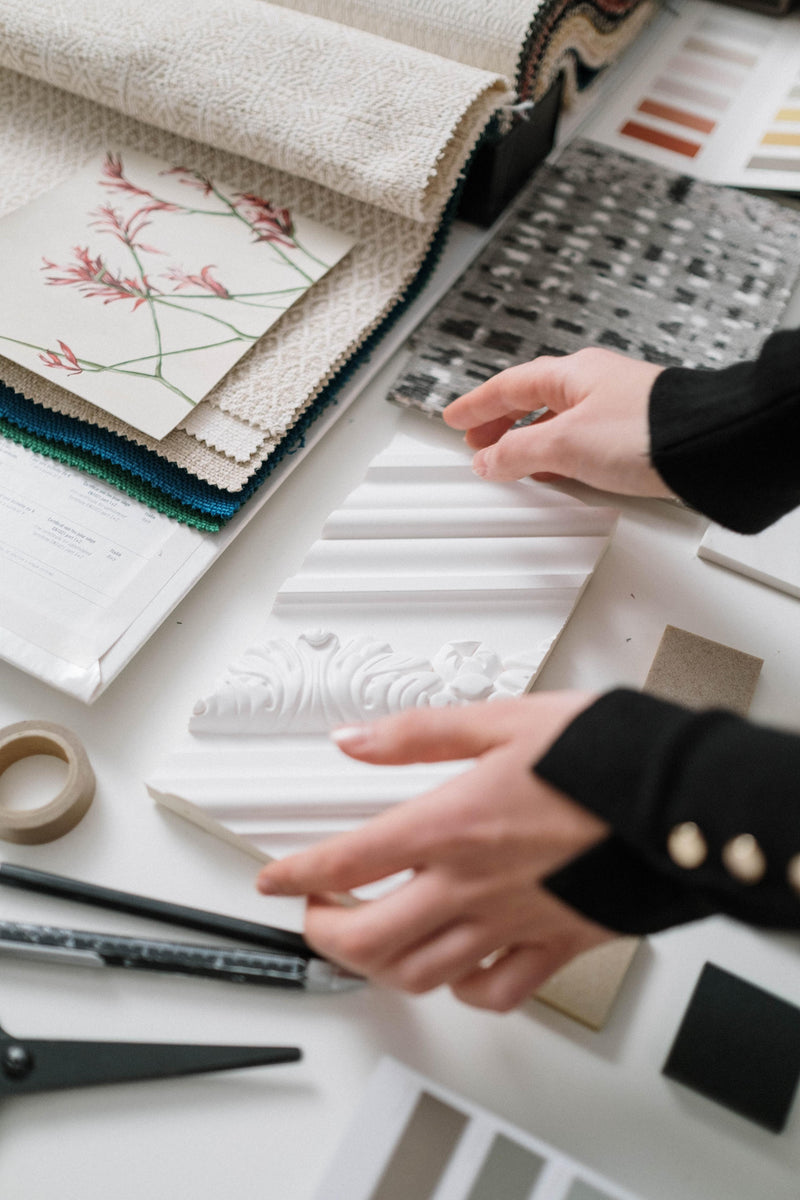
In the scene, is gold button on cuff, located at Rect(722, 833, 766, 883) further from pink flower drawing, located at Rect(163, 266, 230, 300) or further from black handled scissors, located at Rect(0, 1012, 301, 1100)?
pink flower drawing, located at Rect(163, 266, 230, 300)

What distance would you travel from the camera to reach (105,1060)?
0.40 m

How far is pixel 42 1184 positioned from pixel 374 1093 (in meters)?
0.15

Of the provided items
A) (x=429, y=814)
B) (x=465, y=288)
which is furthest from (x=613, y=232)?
(x=429, y=814)

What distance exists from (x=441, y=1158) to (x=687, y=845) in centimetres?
18

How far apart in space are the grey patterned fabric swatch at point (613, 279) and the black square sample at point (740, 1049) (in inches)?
16.3

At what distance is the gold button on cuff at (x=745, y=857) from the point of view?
0.32 m

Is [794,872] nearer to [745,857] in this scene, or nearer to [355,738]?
[745,857]

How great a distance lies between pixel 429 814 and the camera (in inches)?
14.1

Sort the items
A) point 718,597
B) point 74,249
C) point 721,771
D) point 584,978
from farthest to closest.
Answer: point 74,249 → point 718,597 → point 584,978 → point 721,771

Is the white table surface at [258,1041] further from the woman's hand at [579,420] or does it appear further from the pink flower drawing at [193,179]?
the pink flower drawing at [193,179]

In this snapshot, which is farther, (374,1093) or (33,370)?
(33,370)

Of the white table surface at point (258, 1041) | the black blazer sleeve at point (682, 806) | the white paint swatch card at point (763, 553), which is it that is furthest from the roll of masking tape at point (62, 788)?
the white paint swatch card at point (763, 553)

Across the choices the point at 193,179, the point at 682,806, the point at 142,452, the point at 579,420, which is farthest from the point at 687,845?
the point at 193,179

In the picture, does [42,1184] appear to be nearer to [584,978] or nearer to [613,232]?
[584,978]
